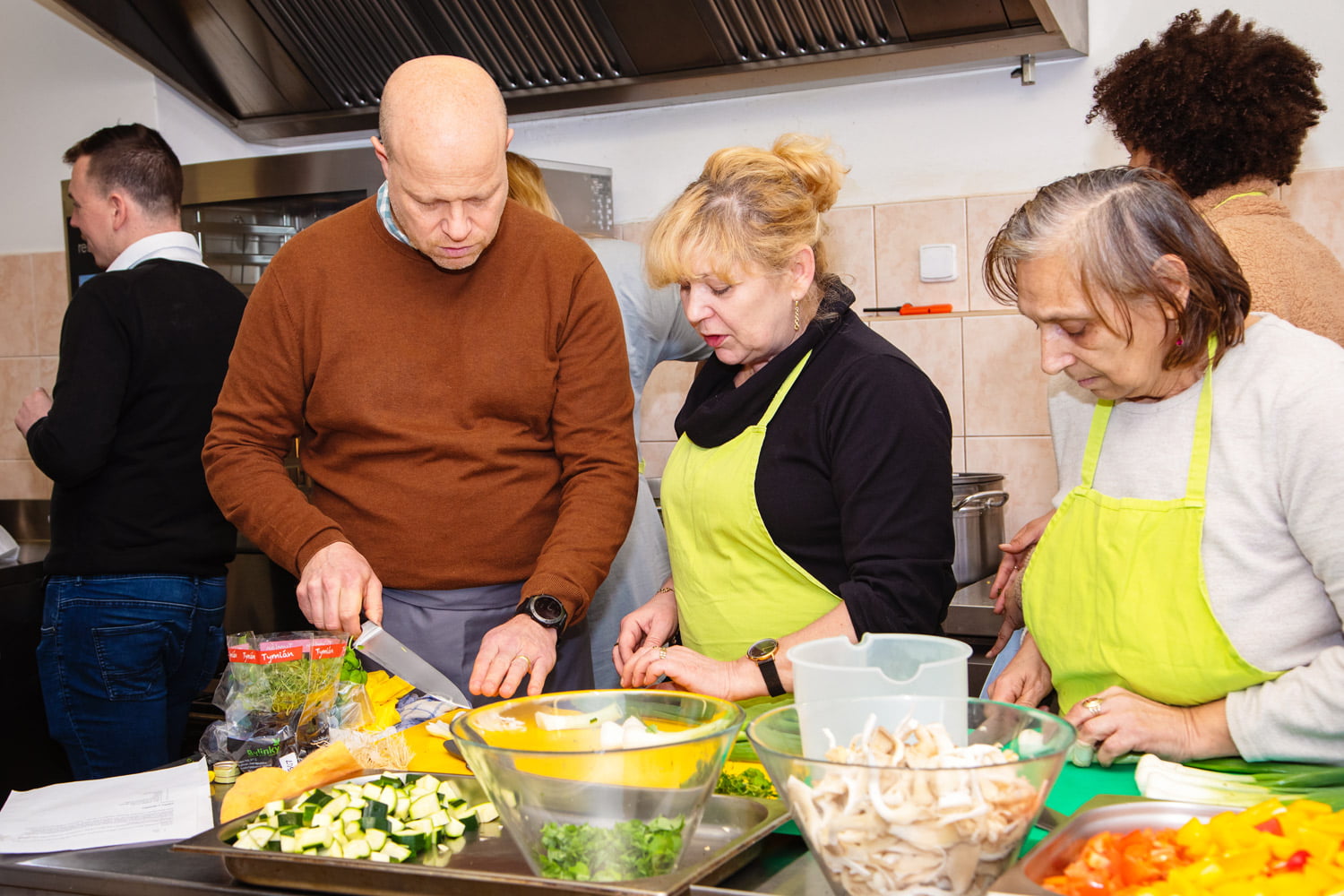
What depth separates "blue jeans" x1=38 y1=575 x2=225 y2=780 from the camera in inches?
96.1

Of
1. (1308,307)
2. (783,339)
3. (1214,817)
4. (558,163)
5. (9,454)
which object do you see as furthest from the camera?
(9,454)

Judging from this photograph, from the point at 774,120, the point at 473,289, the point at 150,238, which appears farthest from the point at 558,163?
the point at 473,289

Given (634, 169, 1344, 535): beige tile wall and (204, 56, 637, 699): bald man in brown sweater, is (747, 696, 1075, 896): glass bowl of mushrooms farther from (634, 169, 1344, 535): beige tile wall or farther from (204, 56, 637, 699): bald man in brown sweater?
(634, 169, 1344, 535): beige tile wall

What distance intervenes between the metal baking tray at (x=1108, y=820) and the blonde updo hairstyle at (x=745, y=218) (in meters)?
0.80

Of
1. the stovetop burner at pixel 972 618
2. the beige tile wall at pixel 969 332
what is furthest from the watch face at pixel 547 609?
the beige tile wall at pixel 969 332

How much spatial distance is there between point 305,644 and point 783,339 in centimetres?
71

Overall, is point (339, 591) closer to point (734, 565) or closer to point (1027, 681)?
point (734, 565)

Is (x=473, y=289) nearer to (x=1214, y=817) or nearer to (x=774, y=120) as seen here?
(x=1214, y=817)

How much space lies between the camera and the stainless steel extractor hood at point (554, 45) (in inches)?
105

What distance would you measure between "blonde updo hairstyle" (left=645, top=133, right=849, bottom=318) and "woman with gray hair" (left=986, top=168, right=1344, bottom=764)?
346 millimetres

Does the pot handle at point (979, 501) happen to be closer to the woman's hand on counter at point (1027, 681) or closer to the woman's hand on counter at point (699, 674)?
the woman's hand on counter at point (1027, 681)

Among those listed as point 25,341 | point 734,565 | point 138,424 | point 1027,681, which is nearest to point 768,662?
point 734,565

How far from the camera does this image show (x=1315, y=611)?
1.19 metres

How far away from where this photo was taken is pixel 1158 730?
119cm
